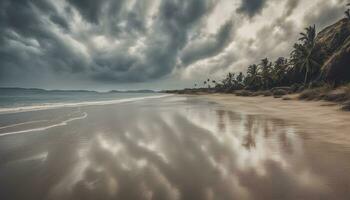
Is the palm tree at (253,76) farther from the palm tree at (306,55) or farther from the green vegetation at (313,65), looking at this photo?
the palm tree at (306,55)

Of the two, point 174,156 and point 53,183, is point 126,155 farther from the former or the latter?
point 53,183

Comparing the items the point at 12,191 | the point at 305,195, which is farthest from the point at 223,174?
the point at 12,191

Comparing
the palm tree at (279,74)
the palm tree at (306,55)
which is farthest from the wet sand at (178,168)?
the palm tree at (279,74)

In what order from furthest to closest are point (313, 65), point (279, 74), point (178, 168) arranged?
point (279, 74) < point (313, 65) < point (178, 168)

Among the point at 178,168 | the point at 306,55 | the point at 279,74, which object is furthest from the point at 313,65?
the point at 178,168

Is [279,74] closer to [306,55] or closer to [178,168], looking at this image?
[306,55]

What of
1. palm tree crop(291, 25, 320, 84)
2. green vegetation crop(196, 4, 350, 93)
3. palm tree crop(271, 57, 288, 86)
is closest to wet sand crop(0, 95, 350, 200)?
green vegetation crop(196, 4, 350, 93)

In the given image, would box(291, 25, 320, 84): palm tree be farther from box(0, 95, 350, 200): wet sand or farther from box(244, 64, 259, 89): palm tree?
box(0, 95, 350, 200): wet sand

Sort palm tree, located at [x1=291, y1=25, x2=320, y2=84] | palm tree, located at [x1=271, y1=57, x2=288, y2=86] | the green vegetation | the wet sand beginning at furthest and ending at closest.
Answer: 1. palm tree, located at [x1=271, y1=57, x2=288, y2=86]
2. palm tree, located at [x1=291, y1=25, x2=320, y2=84]
3. the green vegetation
4. the wet sand

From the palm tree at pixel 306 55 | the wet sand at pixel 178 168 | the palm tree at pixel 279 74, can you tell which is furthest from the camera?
the palm tree at pixel 279 74

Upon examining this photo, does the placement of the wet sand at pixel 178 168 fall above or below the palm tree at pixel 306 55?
below

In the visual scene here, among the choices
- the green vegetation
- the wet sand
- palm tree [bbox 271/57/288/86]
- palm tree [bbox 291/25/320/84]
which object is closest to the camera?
the wet sand

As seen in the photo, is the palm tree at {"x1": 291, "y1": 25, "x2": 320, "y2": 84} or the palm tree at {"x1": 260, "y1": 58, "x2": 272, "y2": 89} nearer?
the palm tree at {"x1": 291, "y1": 25, "x2": 320, "y2": 84}

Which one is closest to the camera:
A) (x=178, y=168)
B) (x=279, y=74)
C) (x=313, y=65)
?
(x=178, y=168)
